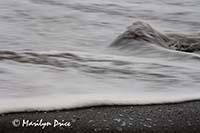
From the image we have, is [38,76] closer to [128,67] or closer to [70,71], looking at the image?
[70,71]

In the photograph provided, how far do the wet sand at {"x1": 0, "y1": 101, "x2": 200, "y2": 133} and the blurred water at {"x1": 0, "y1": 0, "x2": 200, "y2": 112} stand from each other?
8cm

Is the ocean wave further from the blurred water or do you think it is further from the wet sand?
the wet sand

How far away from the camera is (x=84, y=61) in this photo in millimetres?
3533

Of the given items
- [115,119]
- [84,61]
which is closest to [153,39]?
[84,61]

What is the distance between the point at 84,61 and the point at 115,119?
1.09 meters

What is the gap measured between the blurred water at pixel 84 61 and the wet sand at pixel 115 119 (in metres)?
0.08

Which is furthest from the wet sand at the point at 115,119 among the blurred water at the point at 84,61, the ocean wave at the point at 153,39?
the ocean wave at the point at 153,39

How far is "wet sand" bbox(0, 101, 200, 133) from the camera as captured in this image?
2.40m

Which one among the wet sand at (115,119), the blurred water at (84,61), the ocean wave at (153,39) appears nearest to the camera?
the wet sand at (115,119)

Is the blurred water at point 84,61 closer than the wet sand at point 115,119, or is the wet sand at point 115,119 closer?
the wet sand at point 115,119

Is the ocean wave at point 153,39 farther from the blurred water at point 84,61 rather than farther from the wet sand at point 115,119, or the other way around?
the wet sand at point 115,119

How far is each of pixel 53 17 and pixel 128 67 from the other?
2001mm

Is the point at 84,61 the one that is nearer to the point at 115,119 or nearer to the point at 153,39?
the point at 153,39

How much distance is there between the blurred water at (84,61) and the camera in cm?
281
